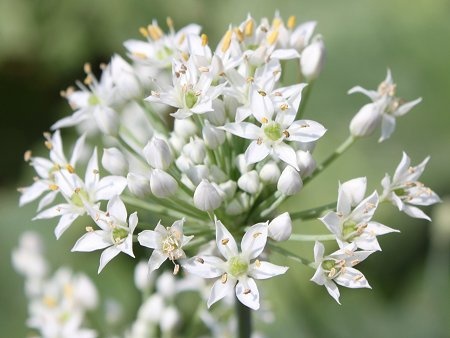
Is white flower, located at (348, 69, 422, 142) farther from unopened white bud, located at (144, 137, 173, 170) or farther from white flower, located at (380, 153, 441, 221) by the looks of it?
unopened white bud, located at (144, 137, 173, 170)

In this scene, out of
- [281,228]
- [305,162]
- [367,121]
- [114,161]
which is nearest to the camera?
[281,228]

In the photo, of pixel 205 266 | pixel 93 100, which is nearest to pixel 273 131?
pixel 205 266

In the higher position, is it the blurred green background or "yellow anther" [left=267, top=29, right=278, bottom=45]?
"yellow anther" [left=267, top=29, right=278, bottom=45]

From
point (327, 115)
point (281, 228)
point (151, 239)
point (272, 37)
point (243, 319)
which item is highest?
point (272, 37)

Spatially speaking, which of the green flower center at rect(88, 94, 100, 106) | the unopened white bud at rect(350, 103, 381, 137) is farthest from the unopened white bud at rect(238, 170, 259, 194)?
the green flower center at rect(88, 94, 100, 106)

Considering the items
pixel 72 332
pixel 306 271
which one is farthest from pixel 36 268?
pixel 306 271

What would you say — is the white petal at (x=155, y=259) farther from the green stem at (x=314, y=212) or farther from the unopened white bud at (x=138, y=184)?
the green stem at (x=314, y=212)

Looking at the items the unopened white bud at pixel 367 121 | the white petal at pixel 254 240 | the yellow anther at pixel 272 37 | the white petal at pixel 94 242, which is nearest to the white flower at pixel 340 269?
the white petal at pixel 254 240

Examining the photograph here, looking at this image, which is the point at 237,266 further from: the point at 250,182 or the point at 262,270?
the point at 250,182
